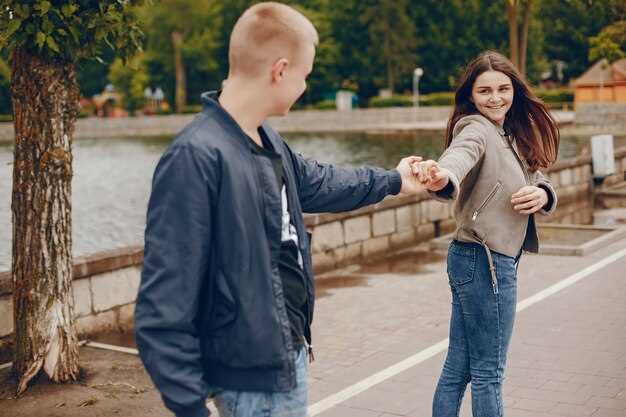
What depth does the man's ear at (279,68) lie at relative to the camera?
2746 mm

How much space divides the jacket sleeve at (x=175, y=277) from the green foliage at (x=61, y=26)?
12.0 feet

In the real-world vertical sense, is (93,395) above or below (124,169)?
above

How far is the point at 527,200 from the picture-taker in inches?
161

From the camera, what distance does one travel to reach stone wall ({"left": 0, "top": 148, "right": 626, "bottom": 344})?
770 centimetres

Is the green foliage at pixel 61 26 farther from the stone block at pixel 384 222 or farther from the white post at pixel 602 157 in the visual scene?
the white post at pixel 602 157

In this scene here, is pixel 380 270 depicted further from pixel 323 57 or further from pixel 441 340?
pixel 323 57

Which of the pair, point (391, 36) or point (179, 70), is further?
point (179, 70)

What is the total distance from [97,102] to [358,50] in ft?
104

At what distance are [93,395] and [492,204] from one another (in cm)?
312

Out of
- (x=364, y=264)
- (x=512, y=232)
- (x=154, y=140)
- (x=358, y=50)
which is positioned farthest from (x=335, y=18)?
(x=512, y=232)

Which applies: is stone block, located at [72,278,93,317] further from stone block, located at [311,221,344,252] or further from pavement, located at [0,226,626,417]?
stone block, located at [311,221,344,252]

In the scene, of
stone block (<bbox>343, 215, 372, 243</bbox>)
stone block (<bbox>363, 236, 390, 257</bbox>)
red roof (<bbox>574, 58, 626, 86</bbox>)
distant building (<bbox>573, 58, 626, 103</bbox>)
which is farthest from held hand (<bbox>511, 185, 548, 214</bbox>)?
red roof (<bbox>574, 58, 626, 86</bbox>)

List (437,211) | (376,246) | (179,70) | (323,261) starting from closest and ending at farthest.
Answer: (323,261), (376,246), (437,211), (179,70)

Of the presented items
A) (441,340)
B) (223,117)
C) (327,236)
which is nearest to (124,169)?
(327,236)
